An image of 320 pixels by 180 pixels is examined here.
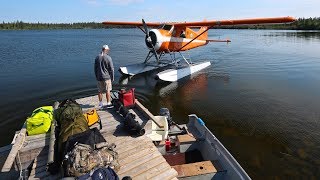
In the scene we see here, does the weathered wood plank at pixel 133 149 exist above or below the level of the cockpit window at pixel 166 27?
below

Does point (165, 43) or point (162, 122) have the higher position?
point (165, 43)

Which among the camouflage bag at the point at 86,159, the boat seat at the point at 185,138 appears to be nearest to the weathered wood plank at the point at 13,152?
the camouflage bag at the point at 86,159

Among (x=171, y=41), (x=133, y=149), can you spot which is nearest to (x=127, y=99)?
(x=133, y=149)

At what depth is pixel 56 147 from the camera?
15.3 feet

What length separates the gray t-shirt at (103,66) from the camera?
22.9ft

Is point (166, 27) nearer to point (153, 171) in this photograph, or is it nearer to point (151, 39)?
point (151, 39)

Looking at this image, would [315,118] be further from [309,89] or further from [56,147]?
[56,147]

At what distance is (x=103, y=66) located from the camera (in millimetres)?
7043

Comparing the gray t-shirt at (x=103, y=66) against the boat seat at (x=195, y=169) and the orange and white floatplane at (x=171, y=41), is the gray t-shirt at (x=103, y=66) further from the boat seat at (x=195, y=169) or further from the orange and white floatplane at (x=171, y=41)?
the orange and white floatplane at (x=171, y=41)

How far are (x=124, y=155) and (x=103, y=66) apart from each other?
3.10 metres

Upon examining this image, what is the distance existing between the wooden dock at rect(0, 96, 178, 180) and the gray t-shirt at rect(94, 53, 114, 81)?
1.58 metres

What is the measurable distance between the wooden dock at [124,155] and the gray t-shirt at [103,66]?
5.17 feet

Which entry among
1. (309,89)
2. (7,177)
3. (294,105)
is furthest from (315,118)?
(7,177)

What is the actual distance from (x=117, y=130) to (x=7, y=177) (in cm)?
229
